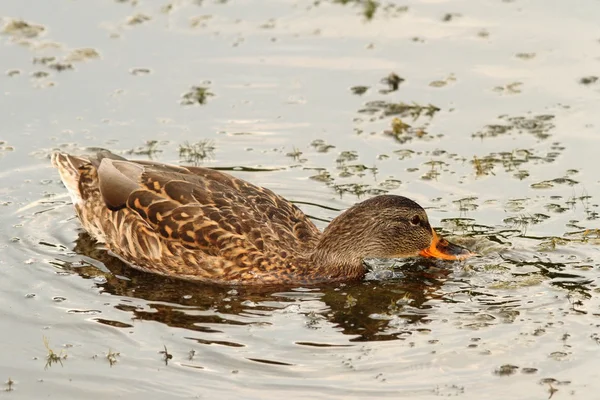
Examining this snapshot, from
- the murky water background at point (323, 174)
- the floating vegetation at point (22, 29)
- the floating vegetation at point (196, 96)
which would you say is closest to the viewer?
the murky water background at point (323, 174)

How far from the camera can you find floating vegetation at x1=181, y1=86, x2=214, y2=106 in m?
15.6

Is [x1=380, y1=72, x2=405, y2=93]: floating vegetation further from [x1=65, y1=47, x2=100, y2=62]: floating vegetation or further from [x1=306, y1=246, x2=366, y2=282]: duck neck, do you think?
[x1=306, y1=246, x2=366, y2=282]: duck neck

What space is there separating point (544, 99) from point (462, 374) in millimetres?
6322

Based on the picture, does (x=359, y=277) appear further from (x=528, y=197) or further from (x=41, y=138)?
(x=41, y=138)

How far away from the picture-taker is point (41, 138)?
578 inches

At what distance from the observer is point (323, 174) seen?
45.4 ft

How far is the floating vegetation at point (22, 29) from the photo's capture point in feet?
57.0

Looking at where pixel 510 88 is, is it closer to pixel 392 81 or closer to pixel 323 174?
pixel 392 81

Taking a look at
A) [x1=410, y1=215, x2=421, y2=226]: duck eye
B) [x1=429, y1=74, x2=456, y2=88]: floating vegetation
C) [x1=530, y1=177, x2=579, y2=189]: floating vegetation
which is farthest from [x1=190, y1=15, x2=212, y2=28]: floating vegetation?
[x1=410, y1=215, x2=421, y2=226]: duck eye

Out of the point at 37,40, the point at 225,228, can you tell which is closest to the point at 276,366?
the point at 225,228

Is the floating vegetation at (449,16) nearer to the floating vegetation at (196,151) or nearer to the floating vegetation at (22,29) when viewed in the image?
the floating vegetation at (196,151)

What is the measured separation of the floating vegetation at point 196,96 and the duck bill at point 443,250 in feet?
15.0

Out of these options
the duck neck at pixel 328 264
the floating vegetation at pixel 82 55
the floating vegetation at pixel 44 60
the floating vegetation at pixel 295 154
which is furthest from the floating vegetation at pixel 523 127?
the floating vegetation at pixel 44 60

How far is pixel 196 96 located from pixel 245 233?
4.22 metres
